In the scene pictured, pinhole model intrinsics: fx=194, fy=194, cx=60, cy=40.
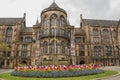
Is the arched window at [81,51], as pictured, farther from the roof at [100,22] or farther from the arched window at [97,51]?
the roof at [100,22]

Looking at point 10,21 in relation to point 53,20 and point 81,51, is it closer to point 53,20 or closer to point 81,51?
point 53,20

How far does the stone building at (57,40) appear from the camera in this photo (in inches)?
2574

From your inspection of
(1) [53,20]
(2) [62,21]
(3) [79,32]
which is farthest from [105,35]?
(1) [53,20]

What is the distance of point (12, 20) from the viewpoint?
84.9 meters

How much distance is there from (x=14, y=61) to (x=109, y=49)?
37790 millimetres

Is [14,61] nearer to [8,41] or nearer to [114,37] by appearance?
[8,41]

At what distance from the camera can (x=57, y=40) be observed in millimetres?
64812

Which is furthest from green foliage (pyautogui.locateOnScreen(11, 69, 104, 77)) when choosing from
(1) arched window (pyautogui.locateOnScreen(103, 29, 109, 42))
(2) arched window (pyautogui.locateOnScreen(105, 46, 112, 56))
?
(1) arched window (pyautogui.locateOnScreen(103, 29, 109, 42))

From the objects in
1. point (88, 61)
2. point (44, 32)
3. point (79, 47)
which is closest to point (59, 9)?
point (44, 32)

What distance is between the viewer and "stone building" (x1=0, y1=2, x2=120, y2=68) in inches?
2574

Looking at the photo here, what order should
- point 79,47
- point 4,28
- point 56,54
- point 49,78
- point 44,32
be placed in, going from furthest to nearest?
point 4,28 < point 79,47 < point 44,32 < point 56,54 < point 49,78

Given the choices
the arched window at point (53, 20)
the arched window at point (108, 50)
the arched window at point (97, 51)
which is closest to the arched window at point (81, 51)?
the arched window at point (97, 51)

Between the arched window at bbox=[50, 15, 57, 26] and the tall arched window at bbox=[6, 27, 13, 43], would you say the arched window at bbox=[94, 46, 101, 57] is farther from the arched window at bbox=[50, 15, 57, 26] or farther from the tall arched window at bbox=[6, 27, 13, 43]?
the tall arched window at bbox=[6, 27, 13, 43]

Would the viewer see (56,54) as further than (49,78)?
Yes
